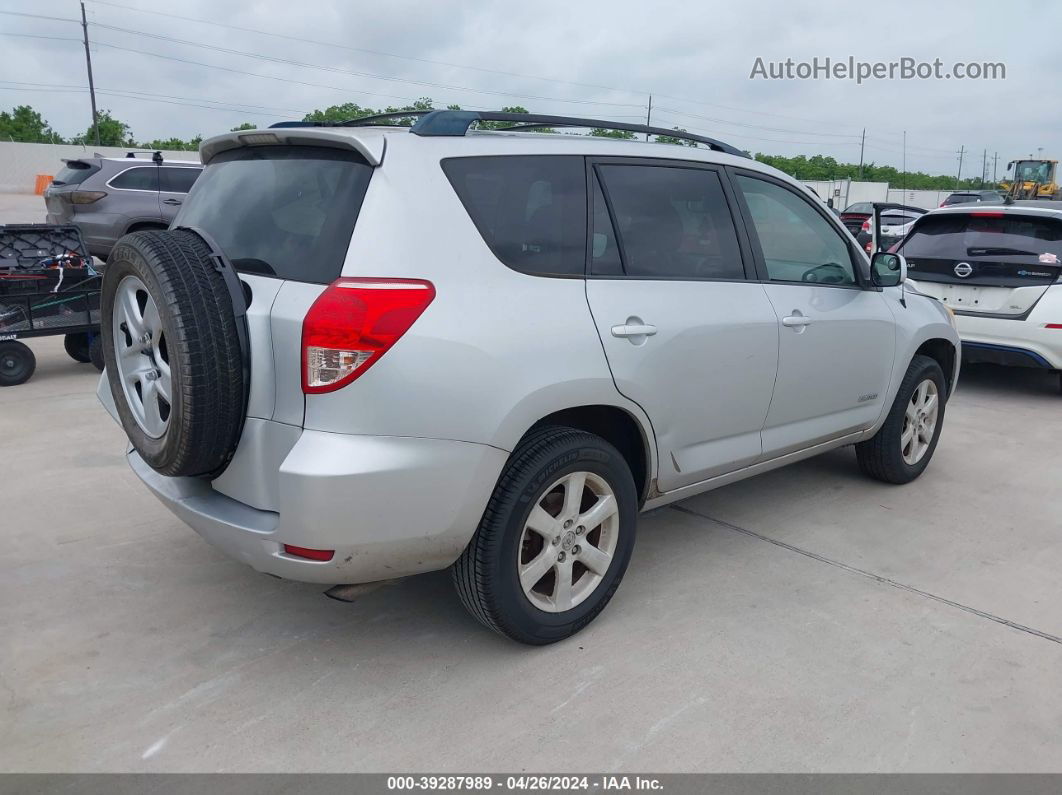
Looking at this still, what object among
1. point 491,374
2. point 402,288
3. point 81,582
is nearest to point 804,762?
point 491,374

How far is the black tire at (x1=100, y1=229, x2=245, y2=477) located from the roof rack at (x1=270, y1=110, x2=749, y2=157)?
0.76 m

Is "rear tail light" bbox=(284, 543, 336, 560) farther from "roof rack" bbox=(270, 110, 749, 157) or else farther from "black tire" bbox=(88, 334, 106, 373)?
"black tire" bbox=(88, 334, 106, 373)

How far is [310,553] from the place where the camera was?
2.63 metres

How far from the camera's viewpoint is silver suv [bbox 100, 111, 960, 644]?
8.42 ft

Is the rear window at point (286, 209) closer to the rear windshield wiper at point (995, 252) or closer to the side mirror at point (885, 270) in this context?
the side mirror at point (885, 270)

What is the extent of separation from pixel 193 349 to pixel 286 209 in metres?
0.61

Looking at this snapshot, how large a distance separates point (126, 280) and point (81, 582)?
1.44 m

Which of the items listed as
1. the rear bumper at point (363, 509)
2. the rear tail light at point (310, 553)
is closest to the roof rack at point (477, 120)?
the rear bumper at point (363, 509)

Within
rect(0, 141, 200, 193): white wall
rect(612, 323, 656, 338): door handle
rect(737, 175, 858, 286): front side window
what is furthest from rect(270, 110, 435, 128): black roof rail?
rect(0, 141, 200, 193): white wall

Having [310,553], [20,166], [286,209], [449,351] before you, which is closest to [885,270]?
[449,351]

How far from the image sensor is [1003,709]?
113 inches

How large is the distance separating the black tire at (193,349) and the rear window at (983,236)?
672cm

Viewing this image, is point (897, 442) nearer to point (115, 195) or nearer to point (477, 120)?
point (477, 120)

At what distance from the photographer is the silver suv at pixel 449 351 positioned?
257 centimetres
